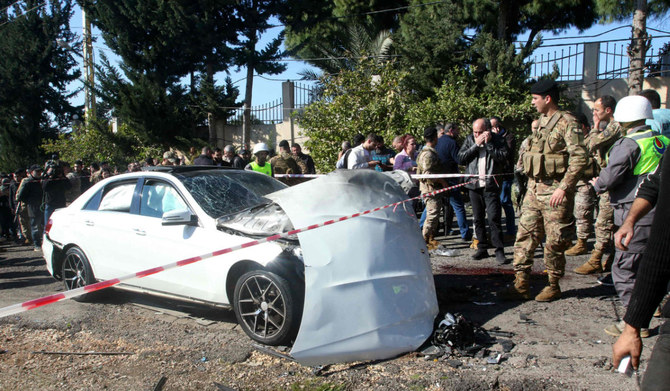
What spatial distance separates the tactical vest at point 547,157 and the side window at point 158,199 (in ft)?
11.5

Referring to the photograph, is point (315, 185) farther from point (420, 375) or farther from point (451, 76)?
point (451, 76)

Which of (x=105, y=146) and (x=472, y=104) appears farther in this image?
(x=105, y=146)

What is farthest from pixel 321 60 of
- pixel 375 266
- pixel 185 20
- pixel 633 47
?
pixel 375 266

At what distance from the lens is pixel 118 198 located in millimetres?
5781

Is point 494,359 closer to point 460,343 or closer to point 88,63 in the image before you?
point 460,343

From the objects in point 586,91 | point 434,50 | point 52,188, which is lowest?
point 52,188

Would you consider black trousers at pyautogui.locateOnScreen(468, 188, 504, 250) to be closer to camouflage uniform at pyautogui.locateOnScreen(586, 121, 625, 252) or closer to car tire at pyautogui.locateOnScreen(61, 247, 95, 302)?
camouflage uniform at pyautogui.locateOnScreen(586, 121, 625, 252)

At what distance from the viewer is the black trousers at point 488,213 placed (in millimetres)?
6980

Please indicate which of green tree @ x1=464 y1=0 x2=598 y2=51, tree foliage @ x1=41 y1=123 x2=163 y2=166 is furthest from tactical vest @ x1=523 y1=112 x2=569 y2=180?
tree foliage @ x1=41 y1=123 x2=163 y2=166

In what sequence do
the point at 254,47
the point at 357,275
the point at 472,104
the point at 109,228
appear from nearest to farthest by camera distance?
1. the point at 357,275
2. the point at 109,228
3. the point at 472,104
4. the point at 254,47

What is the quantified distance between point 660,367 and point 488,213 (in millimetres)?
5277

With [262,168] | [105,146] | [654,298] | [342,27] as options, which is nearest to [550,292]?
[654,298]

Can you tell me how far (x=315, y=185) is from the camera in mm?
4293

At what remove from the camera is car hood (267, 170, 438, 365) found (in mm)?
3805
